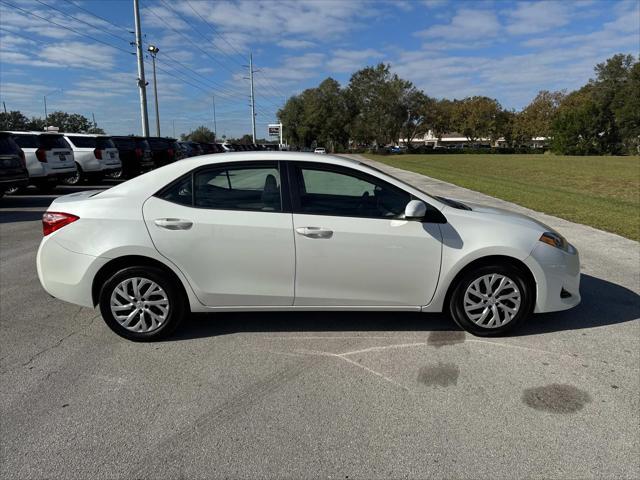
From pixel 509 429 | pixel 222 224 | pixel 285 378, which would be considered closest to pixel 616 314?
pixel 509 429

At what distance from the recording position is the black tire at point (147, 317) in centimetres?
380

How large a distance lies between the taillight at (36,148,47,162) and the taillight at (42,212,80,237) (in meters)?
10.8

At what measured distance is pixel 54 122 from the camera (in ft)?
279

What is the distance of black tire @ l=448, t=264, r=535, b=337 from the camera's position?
3902 millimetres

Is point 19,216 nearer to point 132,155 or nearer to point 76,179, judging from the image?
point 76,179

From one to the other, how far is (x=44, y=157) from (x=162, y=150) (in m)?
8.10

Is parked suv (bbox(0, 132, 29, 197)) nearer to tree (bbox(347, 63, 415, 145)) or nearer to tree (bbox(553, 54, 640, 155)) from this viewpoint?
tree (bbox(347, 63, 415, 145))

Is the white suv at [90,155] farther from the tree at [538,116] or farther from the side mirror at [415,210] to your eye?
the tree at [538,116]

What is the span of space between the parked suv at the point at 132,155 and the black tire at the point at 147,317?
50.1 ft

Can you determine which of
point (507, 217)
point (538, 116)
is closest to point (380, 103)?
point (538, 116)

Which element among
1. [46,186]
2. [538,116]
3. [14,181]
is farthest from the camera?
[538,116]

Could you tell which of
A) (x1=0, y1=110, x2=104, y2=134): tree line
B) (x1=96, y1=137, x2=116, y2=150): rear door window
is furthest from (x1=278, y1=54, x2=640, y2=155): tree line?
(x1=96, y1=137, x2=116, y2=150): rear door window

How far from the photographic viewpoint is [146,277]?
381 centimetres

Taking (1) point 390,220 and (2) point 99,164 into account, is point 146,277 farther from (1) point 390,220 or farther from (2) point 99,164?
(2) point 99,164
